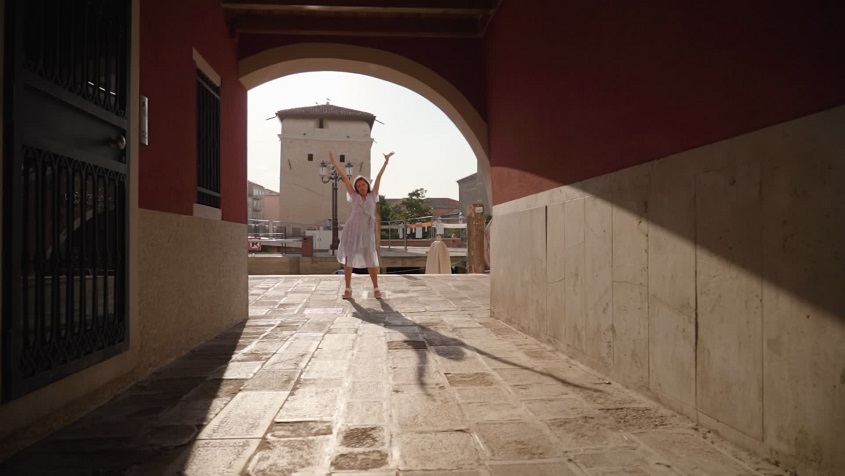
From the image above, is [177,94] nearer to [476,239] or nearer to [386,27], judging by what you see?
[386,27]

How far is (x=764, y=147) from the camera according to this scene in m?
1.95

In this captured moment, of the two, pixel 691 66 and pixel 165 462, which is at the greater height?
pixel 691 66

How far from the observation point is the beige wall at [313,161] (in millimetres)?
43125

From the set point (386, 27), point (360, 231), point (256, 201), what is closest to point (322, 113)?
point (256, 201)

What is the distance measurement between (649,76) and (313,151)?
42.9 meters

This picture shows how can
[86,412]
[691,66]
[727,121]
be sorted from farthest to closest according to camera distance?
1. [86,412]
2. [691,66]
3. [727,121]

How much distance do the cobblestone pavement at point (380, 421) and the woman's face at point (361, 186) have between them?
121 inches

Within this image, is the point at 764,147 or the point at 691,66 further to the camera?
the point at 691,66

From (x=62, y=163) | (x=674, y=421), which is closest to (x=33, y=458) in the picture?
(x=62, y=163)

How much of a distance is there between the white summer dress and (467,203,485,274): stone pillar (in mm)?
7977

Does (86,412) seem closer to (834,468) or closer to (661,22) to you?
(834,468)

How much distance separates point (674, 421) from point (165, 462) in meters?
2.18

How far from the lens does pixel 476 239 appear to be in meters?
14.9

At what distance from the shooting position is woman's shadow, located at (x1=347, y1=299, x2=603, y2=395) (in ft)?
11.0
